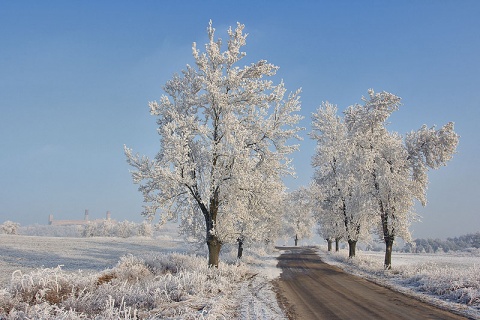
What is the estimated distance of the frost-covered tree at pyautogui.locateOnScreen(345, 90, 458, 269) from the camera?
24422 mm

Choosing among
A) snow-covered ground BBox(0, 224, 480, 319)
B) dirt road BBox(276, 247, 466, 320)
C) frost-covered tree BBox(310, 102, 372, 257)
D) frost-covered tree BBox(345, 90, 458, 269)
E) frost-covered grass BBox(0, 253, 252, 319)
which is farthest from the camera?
frost-covered tree BBox(310, 102, 372, 257)

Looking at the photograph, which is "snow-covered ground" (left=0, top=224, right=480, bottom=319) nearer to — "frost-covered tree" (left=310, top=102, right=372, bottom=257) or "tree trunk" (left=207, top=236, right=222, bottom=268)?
"tree trunk" (left=207, top=236, right=222, bottom=268)

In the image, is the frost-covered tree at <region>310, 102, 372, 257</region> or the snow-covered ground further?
the frost-covered tree at <region>310, 102, 372, 257</region>

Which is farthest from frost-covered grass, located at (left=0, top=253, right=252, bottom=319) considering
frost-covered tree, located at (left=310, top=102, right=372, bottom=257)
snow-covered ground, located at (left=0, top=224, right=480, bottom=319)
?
frost-covered tree, located at (left=310, top=102, right=372, bottom=257)

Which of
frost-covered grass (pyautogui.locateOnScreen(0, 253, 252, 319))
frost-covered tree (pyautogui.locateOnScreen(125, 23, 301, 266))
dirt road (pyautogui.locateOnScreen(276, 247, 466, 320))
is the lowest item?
dirt road (pyautogui.locateOnScreen(276, 247, 466, 320))

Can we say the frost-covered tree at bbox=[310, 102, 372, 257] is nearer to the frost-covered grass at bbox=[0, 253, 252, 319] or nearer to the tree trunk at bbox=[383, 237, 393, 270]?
the tree trunk at bbox=[383, 237, 393, 270]

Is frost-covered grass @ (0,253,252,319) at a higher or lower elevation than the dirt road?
higher

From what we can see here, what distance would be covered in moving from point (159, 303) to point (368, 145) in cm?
2277

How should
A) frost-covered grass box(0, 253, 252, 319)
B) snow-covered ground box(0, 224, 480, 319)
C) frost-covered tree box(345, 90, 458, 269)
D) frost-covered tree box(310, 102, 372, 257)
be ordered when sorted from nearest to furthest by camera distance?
frost-covered grass box(0, 253, 252, 319), snow-covered ground box(0, 224, 480, 319), frost-covered tree box(345, 90, 458, 269), frost-covered tree box(310, 102, 372, 257)

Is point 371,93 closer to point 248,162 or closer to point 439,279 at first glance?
point 248,162

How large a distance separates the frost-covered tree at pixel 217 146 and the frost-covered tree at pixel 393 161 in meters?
9.51

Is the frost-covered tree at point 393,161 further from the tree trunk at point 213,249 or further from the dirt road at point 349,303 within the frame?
the tree trunk at point 213,249

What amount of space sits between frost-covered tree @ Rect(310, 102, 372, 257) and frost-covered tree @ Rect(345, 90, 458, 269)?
491 centimetres

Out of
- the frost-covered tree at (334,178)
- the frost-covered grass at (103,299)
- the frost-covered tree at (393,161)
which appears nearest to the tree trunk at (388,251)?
the frost-covered tree at (393,161)
